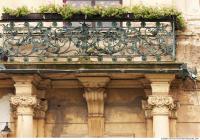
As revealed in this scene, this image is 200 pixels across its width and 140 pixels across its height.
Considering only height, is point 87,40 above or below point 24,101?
above

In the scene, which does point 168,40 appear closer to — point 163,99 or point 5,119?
point 163,99

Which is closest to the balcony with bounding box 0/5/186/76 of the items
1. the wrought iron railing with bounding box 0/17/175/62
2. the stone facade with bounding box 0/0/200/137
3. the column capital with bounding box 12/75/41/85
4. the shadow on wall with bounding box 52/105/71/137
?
the wrought iron railing with bounding box 0/17/175/62

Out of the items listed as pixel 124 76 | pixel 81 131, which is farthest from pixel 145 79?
pixel 81 131

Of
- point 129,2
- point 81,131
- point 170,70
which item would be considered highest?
point 129,2

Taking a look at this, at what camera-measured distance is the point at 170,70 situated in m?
18.4

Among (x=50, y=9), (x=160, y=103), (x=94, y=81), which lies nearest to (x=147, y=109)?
(x=160, y=103)

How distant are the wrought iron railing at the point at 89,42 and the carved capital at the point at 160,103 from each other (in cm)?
75

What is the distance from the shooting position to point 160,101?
1870 cm

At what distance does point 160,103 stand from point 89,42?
186 centimetres

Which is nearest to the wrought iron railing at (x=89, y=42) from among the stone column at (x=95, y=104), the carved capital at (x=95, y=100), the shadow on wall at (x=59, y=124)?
the stone column at (x=95, y=104)

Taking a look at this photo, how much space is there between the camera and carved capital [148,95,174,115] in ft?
61.4

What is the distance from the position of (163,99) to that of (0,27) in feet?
12.3

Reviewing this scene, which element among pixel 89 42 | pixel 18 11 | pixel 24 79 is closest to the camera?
pixel 24 79

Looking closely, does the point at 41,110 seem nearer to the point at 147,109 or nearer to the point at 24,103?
the point at 24,103
